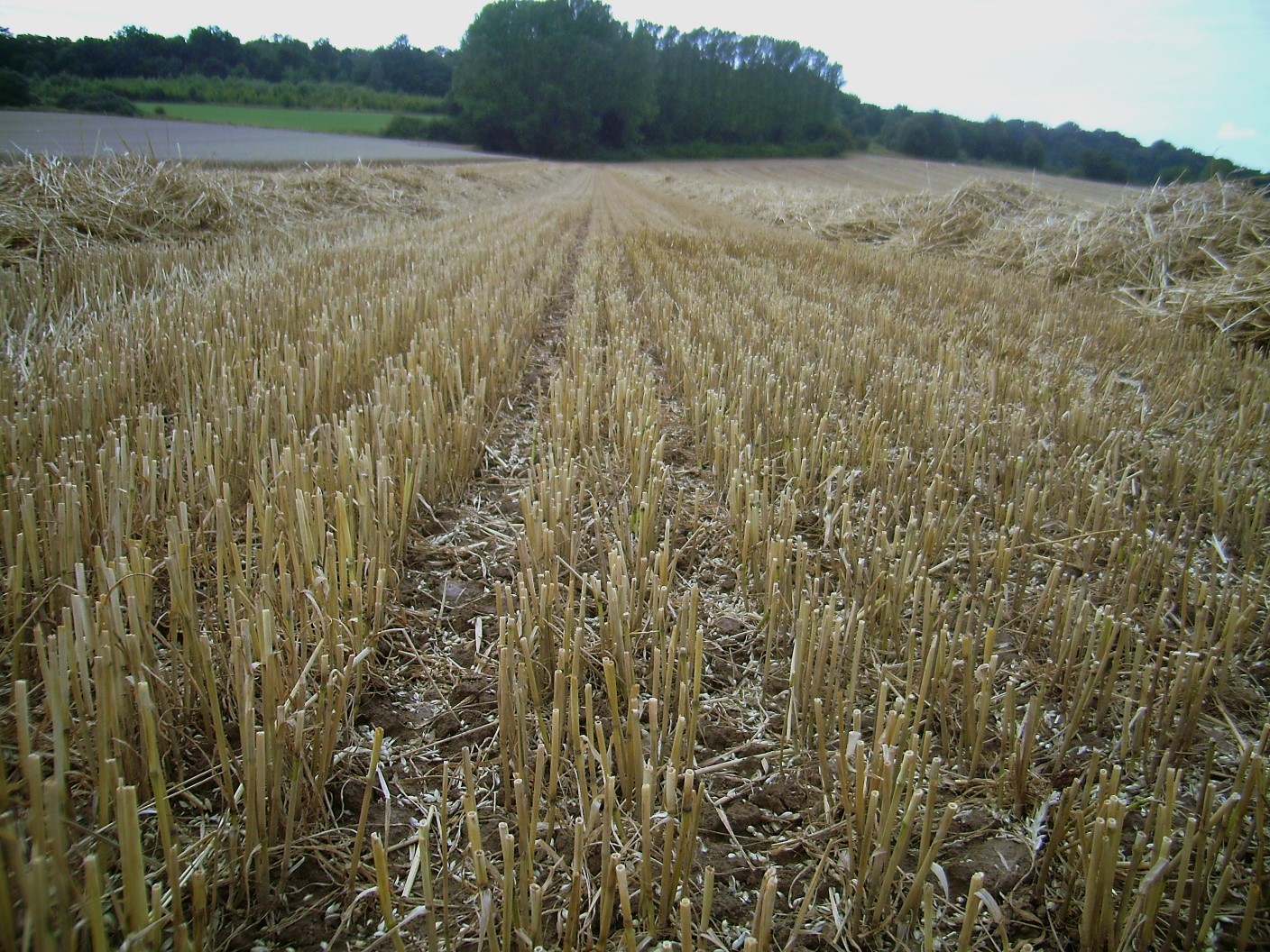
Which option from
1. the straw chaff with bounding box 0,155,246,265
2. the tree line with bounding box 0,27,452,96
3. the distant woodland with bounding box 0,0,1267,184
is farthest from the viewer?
the distant woodland with bounding box 0,0,1267,184

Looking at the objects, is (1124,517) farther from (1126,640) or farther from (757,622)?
(757,622)

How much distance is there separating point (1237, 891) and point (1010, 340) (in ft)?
12.4

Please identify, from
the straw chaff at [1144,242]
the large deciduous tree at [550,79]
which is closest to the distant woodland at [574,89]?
the large deciduous tree at [550,79]

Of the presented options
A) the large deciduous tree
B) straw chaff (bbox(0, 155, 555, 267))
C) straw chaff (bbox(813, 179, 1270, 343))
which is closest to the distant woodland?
the large deciduous tree

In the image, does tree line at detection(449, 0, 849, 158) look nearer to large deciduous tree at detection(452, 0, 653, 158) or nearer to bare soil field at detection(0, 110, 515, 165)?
large deciduous tree at detection(452, 0, 653, 158)

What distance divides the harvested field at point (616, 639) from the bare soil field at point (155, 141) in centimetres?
621

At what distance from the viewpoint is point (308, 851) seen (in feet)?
3.80

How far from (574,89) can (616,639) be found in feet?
182

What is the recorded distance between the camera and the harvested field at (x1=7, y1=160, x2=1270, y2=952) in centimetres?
104

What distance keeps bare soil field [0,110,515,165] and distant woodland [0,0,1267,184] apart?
2529 millimetres

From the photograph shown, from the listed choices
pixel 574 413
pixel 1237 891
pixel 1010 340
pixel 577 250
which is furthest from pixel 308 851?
pixel 577 250

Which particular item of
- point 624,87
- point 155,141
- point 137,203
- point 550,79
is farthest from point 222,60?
point 137,203

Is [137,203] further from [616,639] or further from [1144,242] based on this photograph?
[1144,242]

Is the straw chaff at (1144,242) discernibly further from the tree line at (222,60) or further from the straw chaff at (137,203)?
the tree line at (222,60)
